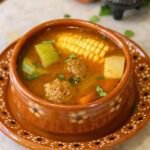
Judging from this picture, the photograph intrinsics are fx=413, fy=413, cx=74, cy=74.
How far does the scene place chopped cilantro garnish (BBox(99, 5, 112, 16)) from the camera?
137 centimetres

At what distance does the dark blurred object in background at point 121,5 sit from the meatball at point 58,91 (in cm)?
44

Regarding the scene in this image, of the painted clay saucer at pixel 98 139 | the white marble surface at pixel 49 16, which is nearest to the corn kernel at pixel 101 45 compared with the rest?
the painted clay saucer at pixel 98 139

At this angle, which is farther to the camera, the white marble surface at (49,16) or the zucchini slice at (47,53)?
the white marble surface at (49,16)

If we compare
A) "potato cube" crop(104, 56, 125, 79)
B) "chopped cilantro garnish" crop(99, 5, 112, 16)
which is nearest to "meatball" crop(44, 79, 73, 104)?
"potato cube" crop(104, 56, 125, 79)

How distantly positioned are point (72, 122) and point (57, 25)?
294 mm

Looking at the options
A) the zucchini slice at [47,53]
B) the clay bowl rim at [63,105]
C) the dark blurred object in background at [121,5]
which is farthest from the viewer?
the dark blurred object in background at [121,5]

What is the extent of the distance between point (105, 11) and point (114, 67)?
43cm

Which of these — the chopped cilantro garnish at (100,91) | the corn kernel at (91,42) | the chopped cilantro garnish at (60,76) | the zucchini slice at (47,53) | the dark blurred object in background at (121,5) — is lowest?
the chopped cilantro garnish at (60,76)

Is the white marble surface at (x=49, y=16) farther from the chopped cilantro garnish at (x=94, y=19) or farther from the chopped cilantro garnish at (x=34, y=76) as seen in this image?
the chopped cilantro garnish at (x=34, y=76)

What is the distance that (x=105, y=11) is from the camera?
1.37m

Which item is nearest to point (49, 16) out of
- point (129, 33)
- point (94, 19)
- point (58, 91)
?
point (94, 19)

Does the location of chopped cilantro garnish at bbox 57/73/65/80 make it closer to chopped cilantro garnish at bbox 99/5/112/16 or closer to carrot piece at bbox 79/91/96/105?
carrot piece at bbox 79/91/96/105

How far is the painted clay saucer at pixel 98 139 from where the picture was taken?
3.01 feet

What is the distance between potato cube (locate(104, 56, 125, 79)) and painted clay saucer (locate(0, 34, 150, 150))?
0.07 m
